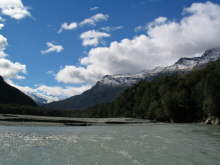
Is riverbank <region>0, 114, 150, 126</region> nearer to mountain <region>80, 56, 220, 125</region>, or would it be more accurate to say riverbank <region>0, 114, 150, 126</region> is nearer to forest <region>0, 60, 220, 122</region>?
mountain <region>80, 56, 220, 125</region>

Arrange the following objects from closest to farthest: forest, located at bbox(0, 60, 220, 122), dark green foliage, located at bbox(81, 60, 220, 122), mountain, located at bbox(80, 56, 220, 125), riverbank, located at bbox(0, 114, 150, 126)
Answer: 1. riverbank, located at bbox(0, 114, 150, 126)
2. mountain, located at bbox(80, 56, 220, 125)
3. dark green foliage, located at bbox(81, 60, 220, 122)
4. forest, located at bbox(0, 60, 220, 122)

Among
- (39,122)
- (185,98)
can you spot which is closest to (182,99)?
(185,98)

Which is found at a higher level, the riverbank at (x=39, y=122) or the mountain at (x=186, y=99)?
the mountain at (x=186, y=99)

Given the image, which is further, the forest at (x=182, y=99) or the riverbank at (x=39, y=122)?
the forest at (x=182, y=99)

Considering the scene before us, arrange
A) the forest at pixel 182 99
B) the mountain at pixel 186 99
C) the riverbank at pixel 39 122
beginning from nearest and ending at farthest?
the riverbank at pixel 39 122
the mountain at pixel 186 99
the forest at pixel 182 99

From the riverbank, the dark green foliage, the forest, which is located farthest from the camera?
the forest

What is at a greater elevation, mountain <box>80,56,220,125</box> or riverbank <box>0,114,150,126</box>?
mountain <box>80,56,220,125</box>

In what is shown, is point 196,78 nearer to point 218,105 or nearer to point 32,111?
point 218,105

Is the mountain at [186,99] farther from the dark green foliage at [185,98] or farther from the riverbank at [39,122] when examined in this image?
the riverbank at [39,122]

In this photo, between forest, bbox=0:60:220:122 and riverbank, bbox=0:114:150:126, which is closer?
riverbank, bbox=0:114:150:126

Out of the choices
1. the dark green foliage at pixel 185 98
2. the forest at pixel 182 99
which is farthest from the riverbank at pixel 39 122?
the forest at pixel 182 99

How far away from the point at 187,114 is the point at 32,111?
100 meters

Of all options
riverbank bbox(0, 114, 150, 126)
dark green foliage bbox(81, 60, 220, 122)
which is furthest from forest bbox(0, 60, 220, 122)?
riverbank bbox(0, 114, 150, 126)

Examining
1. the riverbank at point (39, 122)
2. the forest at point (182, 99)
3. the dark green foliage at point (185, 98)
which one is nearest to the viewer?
the riverbank at point (39, 122)
